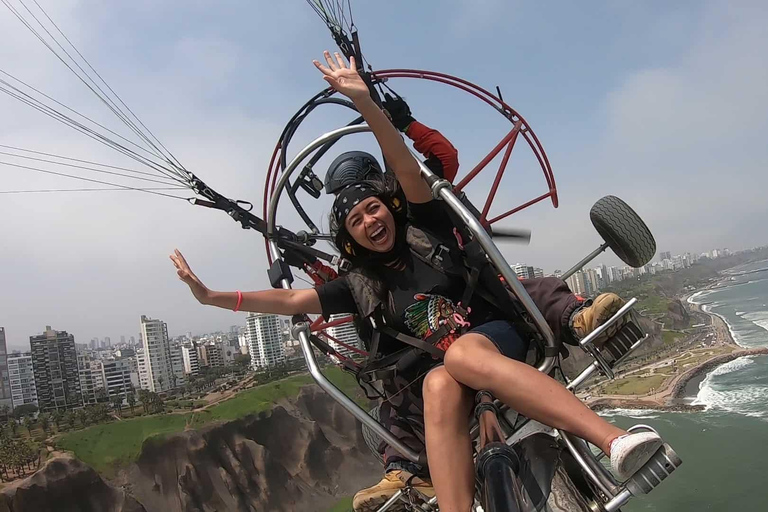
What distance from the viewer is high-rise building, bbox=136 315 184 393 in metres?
55.4

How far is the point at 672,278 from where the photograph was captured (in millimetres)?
118938

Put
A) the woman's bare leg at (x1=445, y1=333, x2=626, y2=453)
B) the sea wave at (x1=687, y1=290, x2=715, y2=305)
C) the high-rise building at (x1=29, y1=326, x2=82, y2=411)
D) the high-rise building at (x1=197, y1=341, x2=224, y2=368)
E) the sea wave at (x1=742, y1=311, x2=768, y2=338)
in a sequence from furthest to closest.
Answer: the sea wave at (x1=687, y1=290, x2=715, y2=305) → the sea wave at (x1=742, y1=311, x2=768, y2=338) → the high-rise building at (x1=197, y1=341, x2=224, y2=368) → the high-rise building at (x1=29, y1=326, x2=82, y2=411) → the woman's bare leg at (x1=445, y1=333, x2=626, y2=453)

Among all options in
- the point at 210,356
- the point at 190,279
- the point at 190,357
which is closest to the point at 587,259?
the point at 190,279

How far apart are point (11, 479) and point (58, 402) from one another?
47.2ft

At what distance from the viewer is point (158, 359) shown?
5841 centimetres

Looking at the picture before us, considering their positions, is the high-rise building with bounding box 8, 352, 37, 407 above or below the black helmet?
below

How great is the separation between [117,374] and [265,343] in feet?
53.9

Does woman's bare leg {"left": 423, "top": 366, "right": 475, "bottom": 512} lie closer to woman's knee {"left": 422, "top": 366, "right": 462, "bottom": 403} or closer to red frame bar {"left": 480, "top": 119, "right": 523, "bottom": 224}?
woman's knee {"left": 422, "top": 366, "right": 462, "bottom": 403}

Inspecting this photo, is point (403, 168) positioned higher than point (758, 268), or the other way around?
point (403, 168)

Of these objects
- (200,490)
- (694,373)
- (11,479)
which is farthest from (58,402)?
(694,373)

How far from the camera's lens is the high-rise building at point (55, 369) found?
150 feet

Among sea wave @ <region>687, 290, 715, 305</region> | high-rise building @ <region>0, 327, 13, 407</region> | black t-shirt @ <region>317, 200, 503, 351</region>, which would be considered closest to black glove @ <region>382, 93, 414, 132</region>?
black t-shirt @ <region>317, 200, 503, 351</region>

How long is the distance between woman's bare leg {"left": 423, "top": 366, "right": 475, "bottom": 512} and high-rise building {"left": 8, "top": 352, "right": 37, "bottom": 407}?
181 ft

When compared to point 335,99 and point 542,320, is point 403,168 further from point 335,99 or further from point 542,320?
point 335,99
